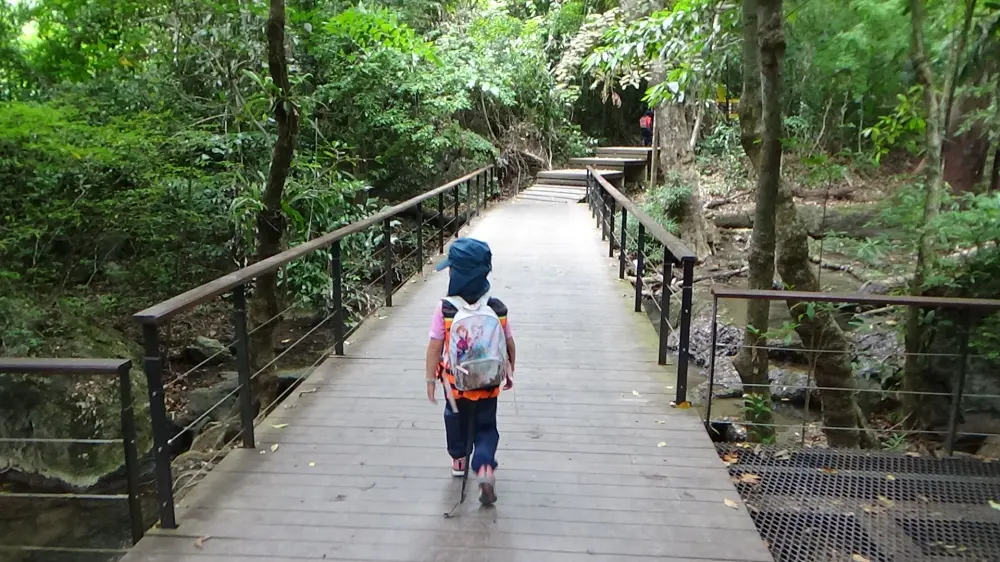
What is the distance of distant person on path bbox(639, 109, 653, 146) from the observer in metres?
20.7

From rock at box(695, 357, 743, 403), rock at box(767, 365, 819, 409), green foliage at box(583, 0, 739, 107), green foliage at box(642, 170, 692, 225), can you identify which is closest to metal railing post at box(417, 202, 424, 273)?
green foliage at box(583, 0, 739, 107)

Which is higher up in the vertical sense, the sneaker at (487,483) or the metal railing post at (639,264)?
the metal railing post at (639,264)

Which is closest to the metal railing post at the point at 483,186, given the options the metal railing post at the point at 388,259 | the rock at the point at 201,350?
the rock at the point at 201,350

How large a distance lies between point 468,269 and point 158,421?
1375 mm

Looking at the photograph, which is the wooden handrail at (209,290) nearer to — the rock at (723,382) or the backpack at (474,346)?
the backpack at (474,346)

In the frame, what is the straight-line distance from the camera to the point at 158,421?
2.71 meters

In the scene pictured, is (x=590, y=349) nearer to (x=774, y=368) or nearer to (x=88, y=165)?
(x=774, y=368)

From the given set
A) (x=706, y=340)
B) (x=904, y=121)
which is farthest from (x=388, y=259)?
(x=706, y=340)

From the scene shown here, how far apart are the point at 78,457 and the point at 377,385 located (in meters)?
4.34

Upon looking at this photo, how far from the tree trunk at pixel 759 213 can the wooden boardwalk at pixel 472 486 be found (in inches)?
35.4

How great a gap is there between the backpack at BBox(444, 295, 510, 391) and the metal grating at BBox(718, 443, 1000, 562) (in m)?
1.40

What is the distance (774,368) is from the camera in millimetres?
8859

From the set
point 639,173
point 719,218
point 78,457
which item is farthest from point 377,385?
point 639,173

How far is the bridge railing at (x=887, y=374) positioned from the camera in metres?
3.68
